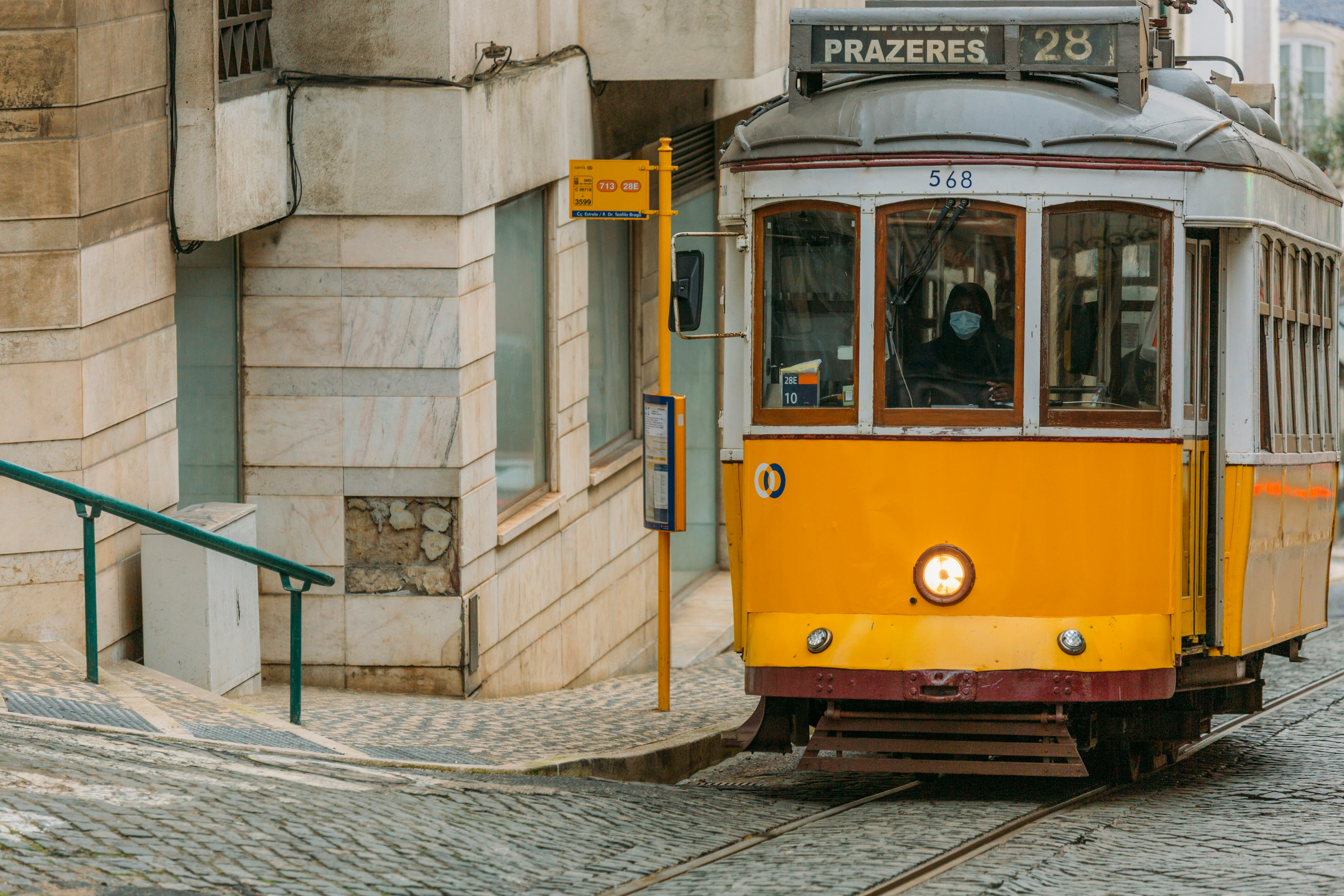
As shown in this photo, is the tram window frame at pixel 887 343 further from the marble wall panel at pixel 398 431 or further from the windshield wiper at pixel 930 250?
the marble wall panel at pixel 398 431

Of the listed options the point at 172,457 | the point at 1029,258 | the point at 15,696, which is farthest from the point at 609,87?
the point at 15,696

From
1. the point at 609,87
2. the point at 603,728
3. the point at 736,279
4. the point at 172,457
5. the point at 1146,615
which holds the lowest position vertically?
the point at 603,728

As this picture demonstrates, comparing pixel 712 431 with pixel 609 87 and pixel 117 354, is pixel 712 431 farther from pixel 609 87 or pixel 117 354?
pixel 117 354

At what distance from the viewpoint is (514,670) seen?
41.0 feet

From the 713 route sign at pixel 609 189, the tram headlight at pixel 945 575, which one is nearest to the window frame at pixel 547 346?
the 713 route sign at pixel 609 189

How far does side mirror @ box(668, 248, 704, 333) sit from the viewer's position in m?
8.92

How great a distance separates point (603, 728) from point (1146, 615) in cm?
350

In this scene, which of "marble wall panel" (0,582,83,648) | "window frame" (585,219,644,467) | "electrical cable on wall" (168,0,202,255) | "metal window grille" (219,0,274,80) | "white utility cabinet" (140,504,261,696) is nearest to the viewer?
"marble wall panel" (0,582,83,648)

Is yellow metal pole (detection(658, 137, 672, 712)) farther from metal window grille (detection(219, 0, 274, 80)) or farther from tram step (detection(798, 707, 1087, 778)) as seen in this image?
tram step (detection(798, 707, 1087, 778))

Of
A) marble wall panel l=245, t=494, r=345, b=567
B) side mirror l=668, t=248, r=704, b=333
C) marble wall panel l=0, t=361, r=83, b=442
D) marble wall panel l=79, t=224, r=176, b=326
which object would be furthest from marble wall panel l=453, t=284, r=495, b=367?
marble wall panel l=0, t=361, r=83, b=442

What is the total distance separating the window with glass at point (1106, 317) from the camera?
27.0ft

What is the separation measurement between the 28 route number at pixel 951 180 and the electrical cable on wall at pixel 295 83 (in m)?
3.90

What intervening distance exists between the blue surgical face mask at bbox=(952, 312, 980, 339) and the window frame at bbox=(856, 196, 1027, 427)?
165 millimetres

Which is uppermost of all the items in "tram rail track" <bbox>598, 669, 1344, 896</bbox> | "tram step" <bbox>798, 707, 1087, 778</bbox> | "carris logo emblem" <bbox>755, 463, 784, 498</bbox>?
"carris logo emblem" <bbox>755, 463, 784, 498</bbox>
